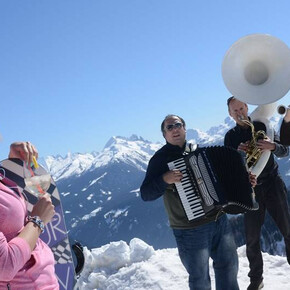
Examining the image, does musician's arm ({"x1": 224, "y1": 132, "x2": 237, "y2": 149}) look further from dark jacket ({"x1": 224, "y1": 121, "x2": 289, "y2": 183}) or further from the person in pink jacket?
the person in pink jacket

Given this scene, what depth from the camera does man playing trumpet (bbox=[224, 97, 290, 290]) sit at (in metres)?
5.12

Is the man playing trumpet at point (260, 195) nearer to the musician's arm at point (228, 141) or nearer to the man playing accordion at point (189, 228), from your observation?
the musician's arm at point (228, 141)

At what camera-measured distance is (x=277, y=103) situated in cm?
504

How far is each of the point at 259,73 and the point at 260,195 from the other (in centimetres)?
180

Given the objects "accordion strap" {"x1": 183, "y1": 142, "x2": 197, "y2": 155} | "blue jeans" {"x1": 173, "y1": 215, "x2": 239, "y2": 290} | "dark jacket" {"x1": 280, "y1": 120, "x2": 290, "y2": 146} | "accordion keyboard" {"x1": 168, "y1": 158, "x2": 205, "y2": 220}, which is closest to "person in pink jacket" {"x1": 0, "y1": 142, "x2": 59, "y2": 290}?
"accordion keyboard" {"x1": 168, "y1": 158, "x2": 205, "y2": 220}

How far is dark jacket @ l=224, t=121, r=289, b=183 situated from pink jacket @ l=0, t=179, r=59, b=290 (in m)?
3.58

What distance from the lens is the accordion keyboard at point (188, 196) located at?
394 cm

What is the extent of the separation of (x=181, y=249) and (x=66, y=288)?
4.84 ft

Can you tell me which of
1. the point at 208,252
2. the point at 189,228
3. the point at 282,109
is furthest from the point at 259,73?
the point at 208,252

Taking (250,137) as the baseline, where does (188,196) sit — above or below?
below

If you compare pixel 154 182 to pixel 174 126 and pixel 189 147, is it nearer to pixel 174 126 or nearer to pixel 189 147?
pixel 189 147

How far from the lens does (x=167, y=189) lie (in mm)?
4285

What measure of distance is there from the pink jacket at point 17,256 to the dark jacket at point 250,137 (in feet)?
11.8

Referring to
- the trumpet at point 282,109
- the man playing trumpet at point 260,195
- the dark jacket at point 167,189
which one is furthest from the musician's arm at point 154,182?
the trumpet at point 282,109
